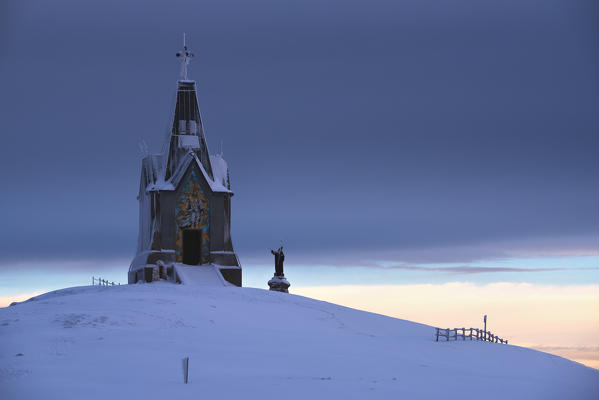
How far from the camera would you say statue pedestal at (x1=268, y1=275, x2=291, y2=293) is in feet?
138

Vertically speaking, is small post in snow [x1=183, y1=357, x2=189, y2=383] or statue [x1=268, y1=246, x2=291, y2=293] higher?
statue [x1=268, y1=246, x2=291, y2=293]

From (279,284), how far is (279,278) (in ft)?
1.20

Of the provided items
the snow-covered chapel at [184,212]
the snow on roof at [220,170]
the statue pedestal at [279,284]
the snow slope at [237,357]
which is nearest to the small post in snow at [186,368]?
the snow slope at [237,357]

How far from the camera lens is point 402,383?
21.2 meters

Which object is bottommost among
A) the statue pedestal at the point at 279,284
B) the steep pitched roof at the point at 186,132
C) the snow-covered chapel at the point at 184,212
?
the statue pedestal at the point at 279,284

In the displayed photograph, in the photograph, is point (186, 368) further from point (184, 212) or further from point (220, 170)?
point (220, 170)

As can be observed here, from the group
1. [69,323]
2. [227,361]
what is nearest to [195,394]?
[227,361]

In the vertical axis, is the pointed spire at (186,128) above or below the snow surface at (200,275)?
above

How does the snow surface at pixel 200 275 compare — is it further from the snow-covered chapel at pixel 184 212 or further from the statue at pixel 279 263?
the statue at pixel 279 263

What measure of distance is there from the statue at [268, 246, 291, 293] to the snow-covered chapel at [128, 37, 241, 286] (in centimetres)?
231

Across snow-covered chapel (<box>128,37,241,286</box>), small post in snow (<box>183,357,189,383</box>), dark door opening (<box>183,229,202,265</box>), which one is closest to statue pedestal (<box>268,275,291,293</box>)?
snow-covered chapel (<box>128,37,241,286</box>)

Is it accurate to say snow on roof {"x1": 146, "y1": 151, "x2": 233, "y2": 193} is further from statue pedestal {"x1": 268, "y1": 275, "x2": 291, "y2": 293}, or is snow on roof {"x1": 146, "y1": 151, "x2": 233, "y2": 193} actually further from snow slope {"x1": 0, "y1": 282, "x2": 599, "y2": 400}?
snow slope {"x1": 0, "y1": 282, "x2": 599, "y2": 400}

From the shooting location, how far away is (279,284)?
42062mm

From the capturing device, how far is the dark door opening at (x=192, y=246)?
44.1 m
